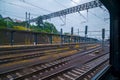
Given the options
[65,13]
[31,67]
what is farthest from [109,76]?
→ [65,13]

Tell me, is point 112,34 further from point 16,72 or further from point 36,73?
point 16,72

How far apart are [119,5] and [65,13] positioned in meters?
25.9

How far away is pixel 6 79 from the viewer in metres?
7.59

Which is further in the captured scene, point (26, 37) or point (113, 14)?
point (26, 37)

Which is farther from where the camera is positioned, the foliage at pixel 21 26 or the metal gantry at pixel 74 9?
the foliage at pixel 21 26

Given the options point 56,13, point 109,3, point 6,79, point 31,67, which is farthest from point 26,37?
point 109,3

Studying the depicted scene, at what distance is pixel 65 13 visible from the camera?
3219 centimetres

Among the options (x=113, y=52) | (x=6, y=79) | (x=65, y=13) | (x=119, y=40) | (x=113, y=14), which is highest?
(x=65, y=13)

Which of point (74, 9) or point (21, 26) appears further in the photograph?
point (21, 26)

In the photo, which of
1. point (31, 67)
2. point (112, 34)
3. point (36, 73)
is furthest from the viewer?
point (31, 67)

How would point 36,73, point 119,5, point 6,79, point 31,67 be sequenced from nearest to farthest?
point 119,5
point 6,79
point 36,73
point 31,67

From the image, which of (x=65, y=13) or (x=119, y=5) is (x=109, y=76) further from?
(x=65, y=13)

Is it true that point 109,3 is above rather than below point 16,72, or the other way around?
above

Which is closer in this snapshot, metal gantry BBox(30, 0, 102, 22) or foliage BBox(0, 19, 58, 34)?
metal gantry BBox(30, 0, 102, 22)
